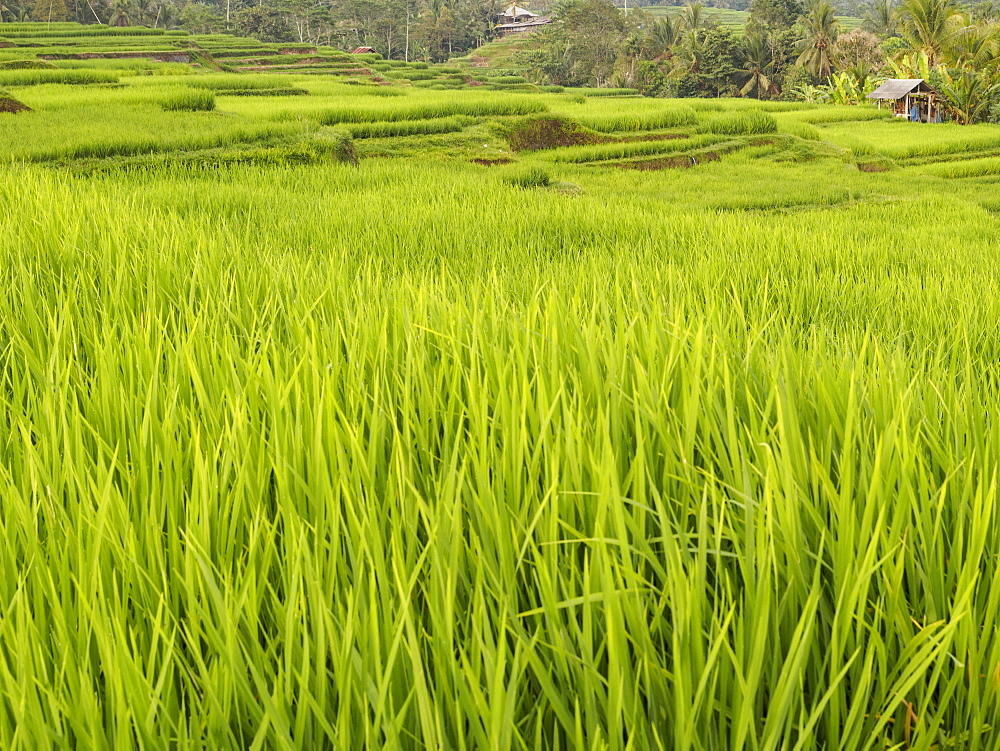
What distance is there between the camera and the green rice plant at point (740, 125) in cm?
1418

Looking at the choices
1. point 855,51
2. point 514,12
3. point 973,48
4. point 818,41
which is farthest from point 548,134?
point 514,12

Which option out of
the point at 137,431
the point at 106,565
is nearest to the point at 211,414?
the point at 137,431

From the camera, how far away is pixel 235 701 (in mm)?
517

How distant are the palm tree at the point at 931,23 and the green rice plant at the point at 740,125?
17.2 meters

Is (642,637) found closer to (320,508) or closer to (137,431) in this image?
(320,508)

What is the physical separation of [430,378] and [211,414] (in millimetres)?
302

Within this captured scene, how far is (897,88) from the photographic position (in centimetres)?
2627

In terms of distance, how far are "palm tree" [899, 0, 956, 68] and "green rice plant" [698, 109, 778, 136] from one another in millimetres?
17150

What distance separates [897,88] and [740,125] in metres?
15.5

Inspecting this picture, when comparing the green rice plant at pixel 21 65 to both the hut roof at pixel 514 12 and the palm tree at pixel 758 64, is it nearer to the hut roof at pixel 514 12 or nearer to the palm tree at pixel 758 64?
the palm tree at pixel 758 64

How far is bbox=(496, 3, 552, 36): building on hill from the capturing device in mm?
77938

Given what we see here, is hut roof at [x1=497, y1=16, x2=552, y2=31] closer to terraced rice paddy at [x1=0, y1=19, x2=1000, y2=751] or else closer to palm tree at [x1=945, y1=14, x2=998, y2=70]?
palm tree at [x1=945, y1=14, x2=998, y2=70]

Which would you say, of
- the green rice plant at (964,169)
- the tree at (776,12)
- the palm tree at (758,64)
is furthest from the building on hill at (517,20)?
the green rice plant at (964,169)

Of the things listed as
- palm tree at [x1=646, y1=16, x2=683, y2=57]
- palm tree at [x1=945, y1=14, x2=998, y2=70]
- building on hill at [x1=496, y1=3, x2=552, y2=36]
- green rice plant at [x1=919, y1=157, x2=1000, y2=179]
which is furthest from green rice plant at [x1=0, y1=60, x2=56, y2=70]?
building on hill at [x1=496, y1=3, x2=552, y2=36]
